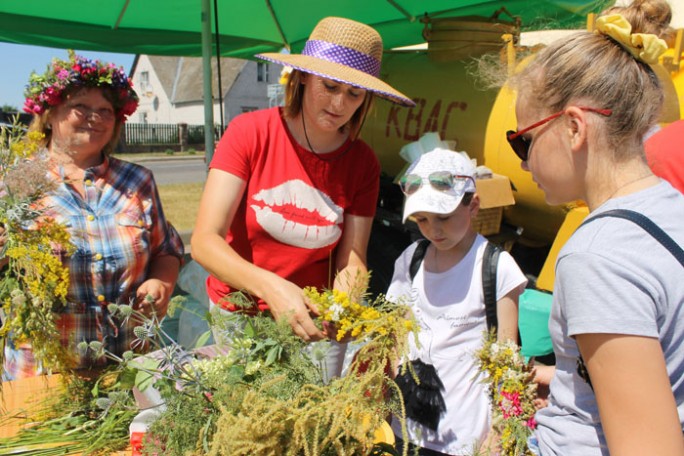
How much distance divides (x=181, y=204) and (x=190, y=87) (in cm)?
3121

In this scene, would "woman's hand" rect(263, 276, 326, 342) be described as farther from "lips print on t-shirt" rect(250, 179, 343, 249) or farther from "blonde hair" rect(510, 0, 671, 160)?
"blonde hair" rect(510, 0, 671, 160)

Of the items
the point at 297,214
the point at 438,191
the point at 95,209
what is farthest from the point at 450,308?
the point at 95,209

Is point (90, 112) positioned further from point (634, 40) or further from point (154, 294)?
point (634, 40)

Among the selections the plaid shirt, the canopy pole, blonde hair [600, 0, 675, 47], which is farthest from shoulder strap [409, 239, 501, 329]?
the canopy pole

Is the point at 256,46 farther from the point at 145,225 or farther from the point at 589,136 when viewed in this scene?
the point at 589,136

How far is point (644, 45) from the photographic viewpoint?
1.00 m

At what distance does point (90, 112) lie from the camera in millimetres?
2289

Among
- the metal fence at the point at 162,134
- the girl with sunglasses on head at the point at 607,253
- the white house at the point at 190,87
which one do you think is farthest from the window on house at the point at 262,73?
the girl with sunglasses on head at the point at 607,253

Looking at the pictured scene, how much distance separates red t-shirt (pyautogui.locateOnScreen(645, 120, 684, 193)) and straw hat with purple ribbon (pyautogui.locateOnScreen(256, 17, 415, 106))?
0.86 m

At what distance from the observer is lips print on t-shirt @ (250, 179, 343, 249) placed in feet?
6.47

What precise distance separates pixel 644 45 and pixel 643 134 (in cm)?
17

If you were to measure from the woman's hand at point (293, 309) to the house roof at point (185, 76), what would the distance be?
125 ft

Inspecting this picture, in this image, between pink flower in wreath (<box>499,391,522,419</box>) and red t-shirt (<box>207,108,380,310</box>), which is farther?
red t-shirt (<box>207,108,380,310</box>)

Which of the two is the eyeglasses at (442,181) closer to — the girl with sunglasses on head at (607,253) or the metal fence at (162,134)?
the girl with sunglasses on head at (607,253)
